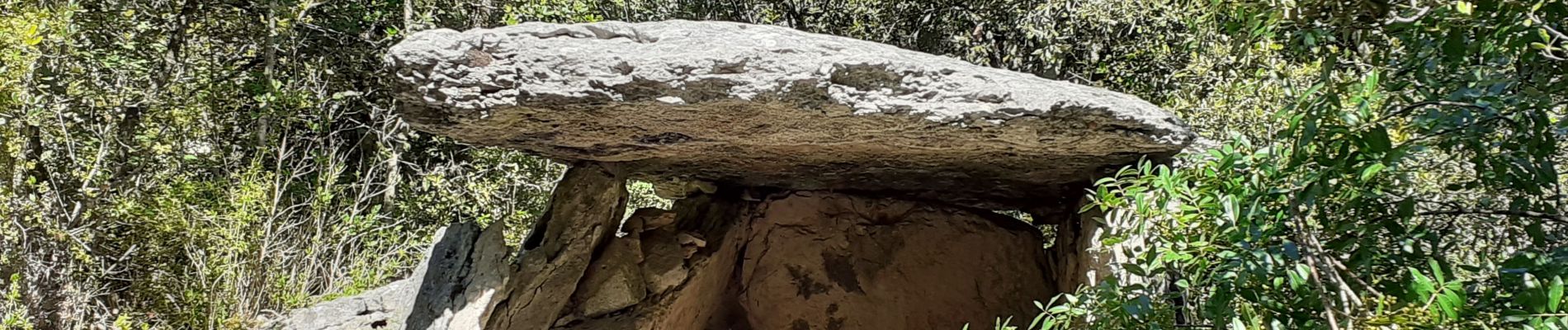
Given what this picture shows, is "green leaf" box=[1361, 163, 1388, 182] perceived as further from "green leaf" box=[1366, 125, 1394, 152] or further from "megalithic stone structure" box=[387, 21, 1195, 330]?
"megalithic stone structure" box=[387, 21, 1195, 330]

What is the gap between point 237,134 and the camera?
19.5 ft

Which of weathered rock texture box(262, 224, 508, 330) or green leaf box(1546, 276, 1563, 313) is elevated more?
green leaf box(1546, 276, 1563, 313)

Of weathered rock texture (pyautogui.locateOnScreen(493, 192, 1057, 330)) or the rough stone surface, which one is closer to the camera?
the rough stone surface

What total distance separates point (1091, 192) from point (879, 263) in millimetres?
2165

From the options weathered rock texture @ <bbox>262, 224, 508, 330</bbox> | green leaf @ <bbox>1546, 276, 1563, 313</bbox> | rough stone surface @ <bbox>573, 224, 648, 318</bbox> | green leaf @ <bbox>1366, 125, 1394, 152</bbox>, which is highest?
green leaf @ <bbox>1366, 125, 1394, 152</bbox>

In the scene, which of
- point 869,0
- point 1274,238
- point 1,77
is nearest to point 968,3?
point 869,0

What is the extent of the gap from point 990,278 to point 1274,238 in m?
2.56

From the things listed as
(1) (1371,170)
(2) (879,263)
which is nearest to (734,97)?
(1) (1371,170)

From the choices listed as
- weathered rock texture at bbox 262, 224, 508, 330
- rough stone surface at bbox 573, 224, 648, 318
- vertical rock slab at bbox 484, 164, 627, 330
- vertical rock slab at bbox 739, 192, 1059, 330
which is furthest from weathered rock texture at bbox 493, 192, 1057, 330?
weathered rock texture at bbox 262, 224, 508, 330

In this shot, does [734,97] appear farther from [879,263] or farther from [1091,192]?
[879,263]

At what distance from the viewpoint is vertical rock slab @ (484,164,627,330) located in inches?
135

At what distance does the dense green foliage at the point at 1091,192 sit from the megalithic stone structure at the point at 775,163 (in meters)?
0.42

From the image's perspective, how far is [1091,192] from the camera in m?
2.74

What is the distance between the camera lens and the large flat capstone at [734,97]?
86.0 inches
